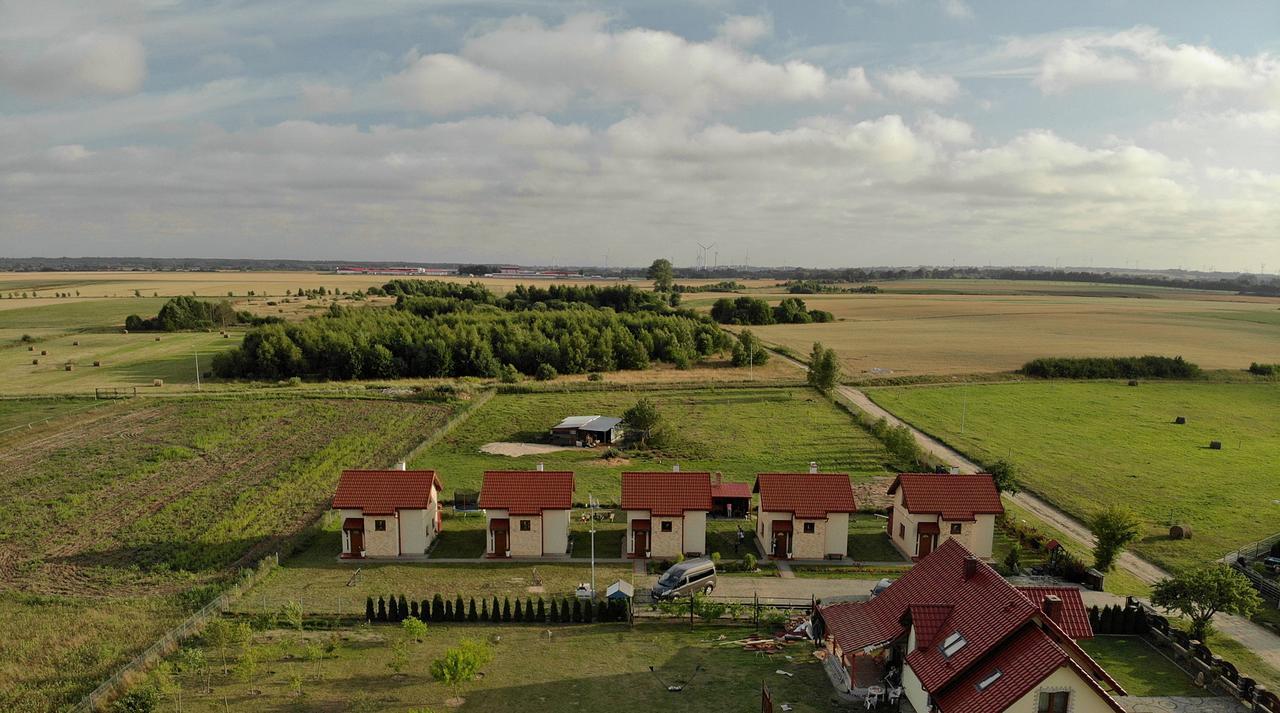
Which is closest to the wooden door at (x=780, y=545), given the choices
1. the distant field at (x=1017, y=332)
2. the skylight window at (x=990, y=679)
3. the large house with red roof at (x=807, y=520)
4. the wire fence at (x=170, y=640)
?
the large house with red roof at (x=807, y=520)

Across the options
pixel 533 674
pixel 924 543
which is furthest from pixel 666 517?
pixel 924 543

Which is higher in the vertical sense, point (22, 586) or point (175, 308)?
point (175, 308)

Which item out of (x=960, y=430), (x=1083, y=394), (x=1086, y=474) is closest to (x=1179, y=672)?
(x=1086, y=474)

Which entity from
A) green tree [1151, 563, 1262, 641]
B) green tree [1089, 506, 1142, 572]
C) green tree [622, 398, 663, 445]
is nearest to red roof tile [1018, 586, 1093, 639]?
green tree [1151, 563, 1262, 641]

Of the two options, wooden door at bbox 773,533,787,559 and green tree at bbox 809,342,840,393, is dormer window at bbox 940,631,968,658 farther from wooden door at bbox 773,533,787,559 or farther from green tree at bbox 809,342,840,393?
green tree at bbox 809,342,840,393

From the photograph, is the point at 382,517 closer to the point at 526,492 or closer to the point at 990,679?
the point at 526,492

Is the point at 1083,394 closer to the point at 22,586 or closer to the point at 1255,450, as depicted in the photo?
the point at 1255,450
